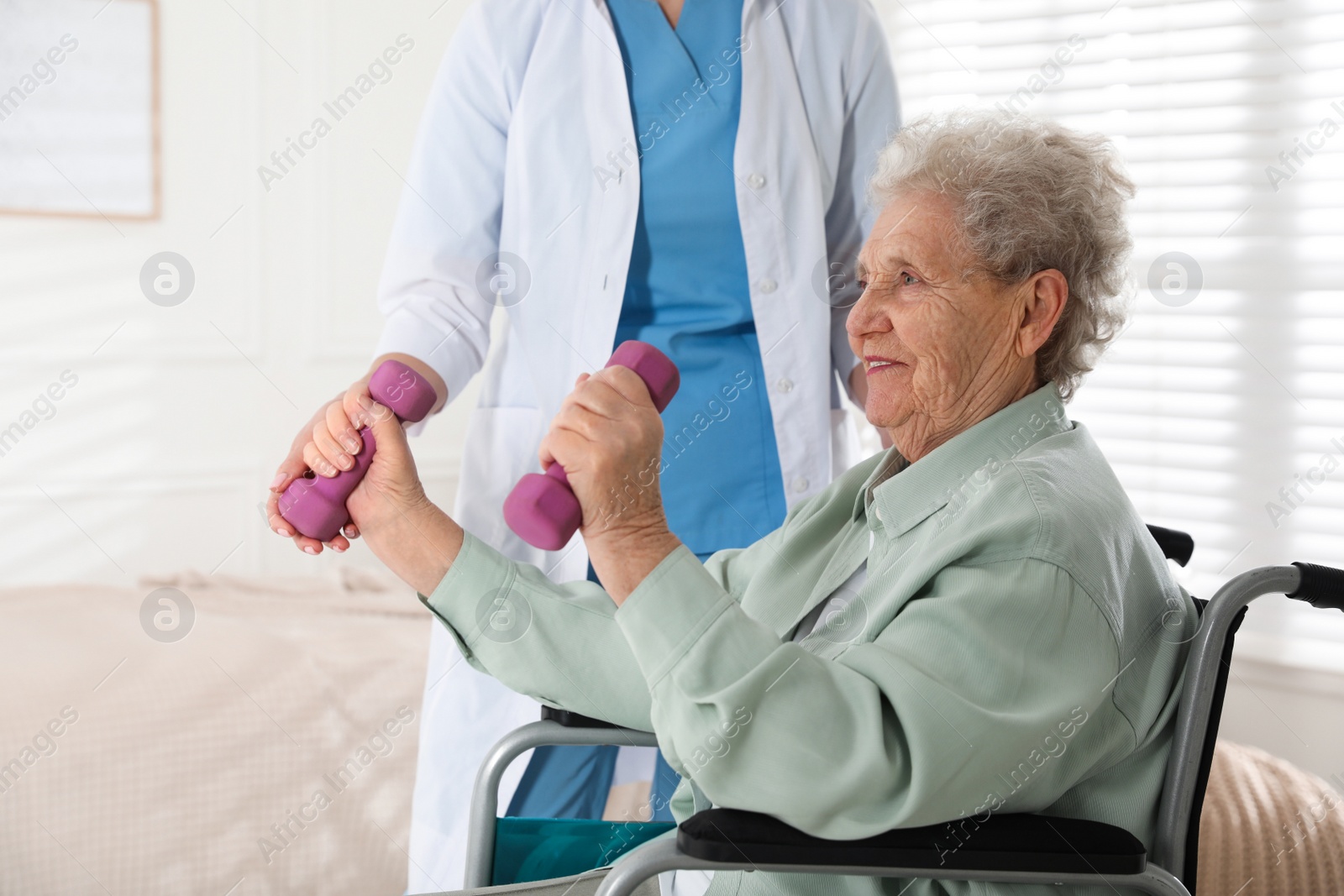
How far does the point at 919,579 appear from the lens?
0.96 meters

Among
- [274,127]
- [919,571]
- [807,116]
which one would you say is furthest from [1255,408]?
[274,127]

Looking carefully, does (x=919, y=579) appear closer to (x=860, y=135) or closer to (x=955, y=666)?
(x=955, y=666)

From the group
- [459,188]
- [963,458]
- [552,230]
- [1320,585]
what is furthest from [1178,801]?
[459,188]

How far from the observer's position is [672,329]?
59.2 inches

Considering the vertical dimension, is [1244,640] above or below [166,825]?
below

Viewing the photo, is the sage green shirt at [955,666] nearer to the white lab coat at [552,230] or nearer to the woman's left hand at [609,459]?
the woman's left hand at [609,459]

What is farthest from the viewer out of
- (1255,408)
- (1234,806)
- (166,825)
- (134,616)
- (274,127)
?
(274,127)

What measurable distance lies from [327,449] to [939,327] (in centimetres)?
62

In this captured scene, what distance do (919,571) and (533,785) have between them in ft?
2.61

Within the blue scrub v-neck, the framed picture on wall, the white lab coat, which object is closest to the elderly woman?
the blue scrub v-neck

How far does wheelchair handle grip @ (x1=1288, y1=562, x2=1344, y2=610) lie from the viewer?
39.7 inches

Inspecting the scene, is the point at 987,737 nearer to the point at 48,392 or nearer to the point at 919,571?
the point at 919,571

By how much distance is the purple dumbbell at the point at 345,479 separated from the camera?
1153 mm

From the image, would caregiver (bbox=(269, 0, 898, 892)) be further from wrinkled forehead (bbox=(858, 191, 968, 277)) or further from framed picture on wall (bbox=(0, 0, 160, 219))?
framed picture on wall (bbox=(0, 0, 160, 219))
